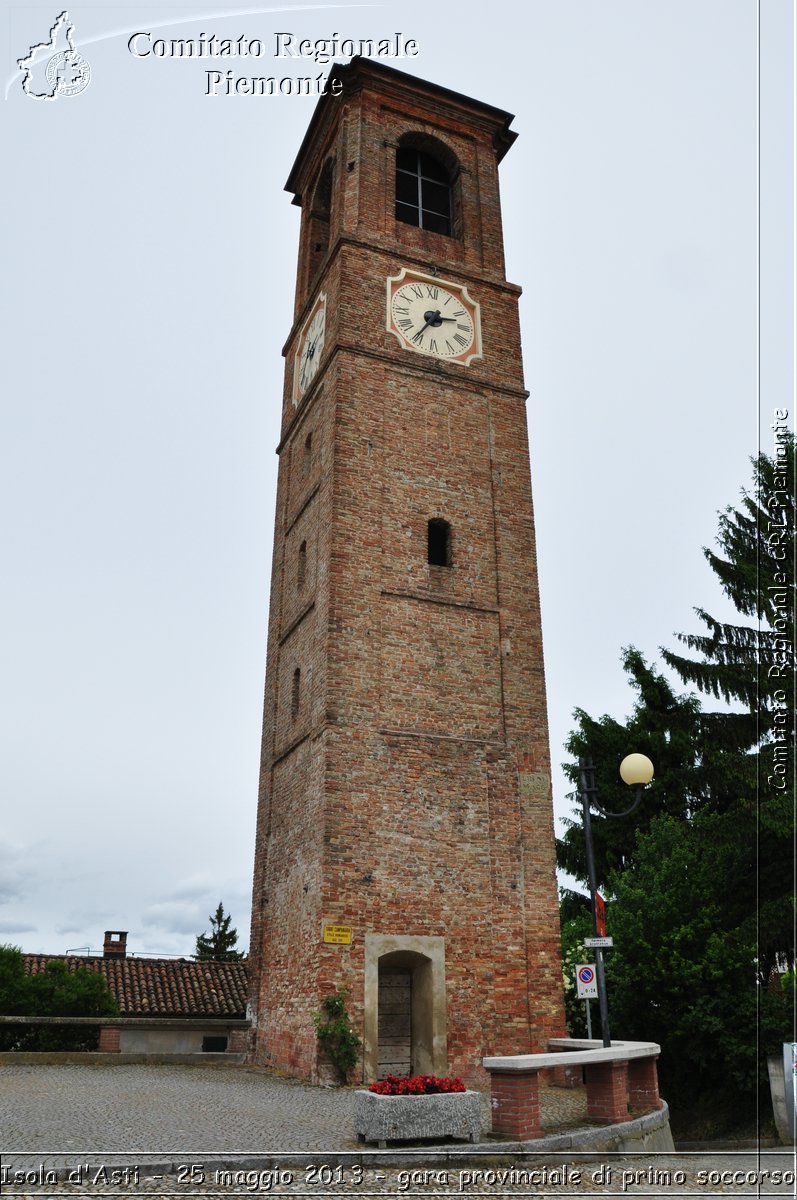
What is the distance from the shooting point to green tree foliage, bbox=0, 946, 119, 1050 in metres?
17.9

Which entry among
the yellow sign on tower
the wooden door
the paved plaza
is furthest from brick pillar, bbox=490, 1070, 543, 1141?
the wooden door

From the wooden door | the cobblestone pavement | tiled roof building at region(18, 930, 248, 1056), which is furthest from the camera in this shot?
tiled roof building at region(18, 930, 248, 1056)

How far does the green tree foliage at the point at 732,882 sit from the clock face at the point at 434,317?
6379 mm

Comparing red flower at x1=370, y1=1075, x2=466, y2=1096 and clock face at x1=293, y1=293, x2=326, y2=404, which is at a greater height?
clock face at x1=293, y1=293, x2=326, y2=404

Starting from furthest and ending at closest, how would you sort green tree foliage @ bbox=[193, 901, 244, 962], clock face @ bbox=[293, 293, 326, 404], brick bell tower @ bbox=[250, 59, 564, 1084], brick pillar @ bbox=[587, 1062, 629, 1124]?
1. green tree foliage @ bbox=[193, 901, 244, 962]
2. clock face @ bbox=[293, 293, 326, 404]
3. brick bell tower @ bbox=[250, 59, 564, 1084]
4. brick pillar @ bbox=[587, 1062, 629, 1124]

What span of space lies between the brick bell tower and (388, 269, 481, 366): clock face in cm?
5

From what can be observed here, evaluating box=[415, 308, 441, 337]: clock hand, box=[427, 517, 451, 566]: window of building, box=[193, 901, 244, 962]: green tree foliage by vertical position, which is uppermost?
box=[415, 308, 441, 337]: clock hand

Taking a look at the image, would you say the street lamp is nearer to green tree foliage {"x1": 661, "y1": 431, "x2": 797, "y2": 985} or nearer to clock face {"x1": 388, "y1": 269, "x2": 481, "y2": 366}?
green tree foliage {"x1": 661, "y1": 431, "x2": 797, "y2": 985}

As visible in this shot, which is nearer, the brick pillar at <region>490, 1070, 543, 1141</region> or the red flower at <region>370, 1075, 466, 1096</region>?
the red flower at <region>370, 1075, 466, 1096</region>

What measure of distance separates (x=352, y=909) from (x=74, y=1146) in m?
6.77

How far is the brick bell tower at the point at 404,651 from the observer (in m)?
14.2

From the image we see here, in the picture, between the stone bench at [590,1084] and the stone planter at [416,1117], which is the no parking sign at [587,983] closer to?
the stone bench at [590,1084]

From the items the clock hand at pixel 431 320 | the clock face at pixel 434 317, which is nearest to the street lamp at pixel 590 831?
the clock face at pixel 434 317

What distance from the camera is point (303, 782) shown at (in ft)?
52.3
